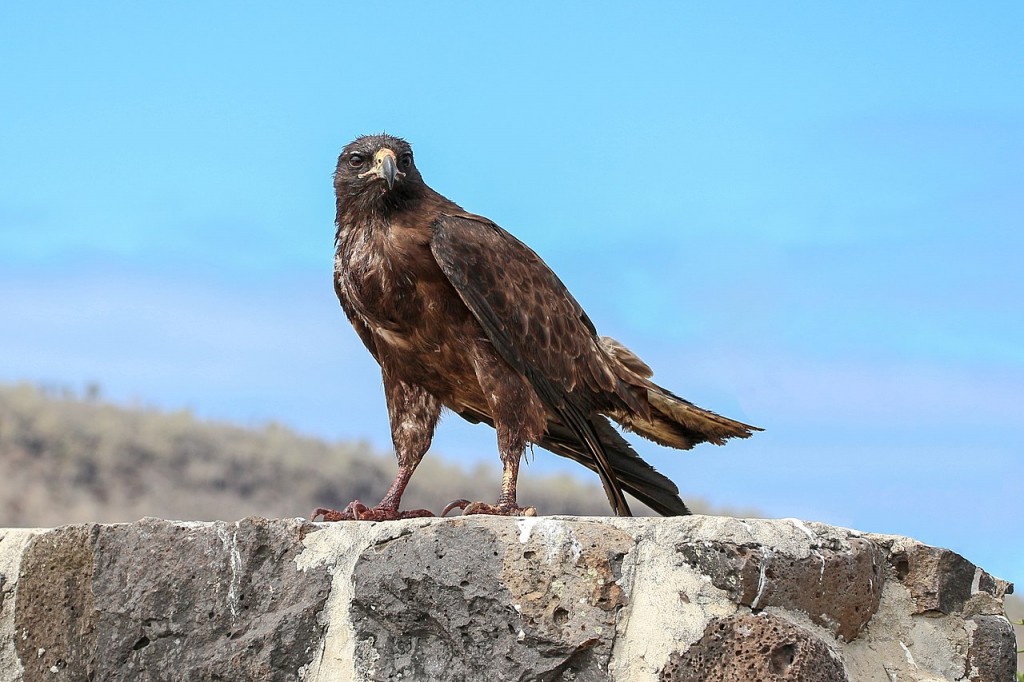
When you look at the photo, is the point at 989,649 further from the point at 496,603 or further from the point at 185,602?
the point at 185,602

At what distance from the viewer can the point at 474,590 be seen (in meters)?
3.40

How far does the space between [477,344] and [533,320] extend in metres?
0.25

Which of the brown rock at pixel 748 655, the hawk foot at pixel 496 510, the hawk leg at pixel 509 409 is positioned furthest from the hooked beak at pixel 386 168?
the brown rock at pixel 748 655

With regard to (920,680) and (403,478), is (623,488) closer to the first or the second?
(403,478)

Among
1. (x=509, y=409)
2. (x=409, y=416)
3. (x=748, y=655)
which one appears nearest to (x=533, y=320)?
(x=509, y=409)

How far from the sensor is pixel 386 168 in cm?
440

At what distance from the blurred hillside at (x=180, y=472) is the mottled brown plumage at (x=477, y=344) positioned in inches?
360

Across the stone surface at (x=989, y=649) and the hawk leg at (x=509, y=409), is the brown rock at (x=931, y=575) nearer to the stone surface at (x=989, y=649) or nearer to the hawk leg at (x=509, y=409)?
the stone surface at (x=989, y=649)

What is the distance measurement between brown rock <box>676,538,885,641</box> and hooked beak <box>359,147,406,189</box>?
1762 millimetres

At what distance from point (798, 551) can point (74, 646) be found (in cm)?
231

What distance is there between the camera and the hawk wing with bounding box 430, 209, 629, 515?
4324mm

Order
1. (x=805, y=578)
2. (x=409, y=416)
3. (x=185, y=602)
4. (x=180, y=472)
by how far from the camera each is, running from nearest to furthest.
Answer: (x=805, y=578), (x=185, y=602), (x=409, y=416), (x=180, y=472)

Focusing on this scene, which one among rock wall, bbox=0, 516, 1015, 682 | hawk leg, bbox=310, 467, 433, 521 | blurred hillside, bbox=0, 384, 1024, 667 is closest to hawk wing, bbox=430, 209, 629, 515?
hawk leg, bbox=310, 467, 433, 521

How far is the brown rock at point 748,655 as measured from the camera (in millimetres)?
3326
